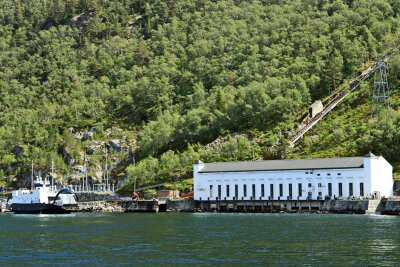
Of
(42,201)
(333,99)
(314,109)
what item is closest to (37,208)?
(42,201)

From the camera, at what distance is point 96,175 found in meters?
163

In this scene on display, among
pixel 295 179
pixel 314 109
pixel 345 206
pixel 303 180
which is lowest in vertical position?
pixel 345 206

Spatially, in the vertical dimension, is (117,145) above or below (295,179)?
above

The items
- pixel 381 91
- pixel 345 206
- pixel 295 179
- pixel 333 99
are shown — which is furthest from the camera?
pixel 333 99

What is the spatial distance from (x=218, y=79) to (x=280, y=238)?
423ft

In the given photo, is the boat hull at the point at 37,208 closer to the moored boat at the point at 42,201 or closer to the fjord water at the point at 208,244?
the moored boat at the point at 42,201

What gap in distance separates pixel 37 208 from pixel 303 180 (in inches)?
1735

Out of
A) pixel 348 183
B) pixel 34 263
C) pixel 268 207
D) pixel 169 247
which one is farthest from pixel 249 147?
→ pixel 34 263

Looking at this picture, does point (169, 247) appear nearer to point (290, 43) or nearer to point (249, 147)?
point (249, 147)

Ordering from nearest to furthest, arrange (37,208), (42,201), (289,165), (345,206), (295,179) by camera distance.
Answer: (345,206)
(295,179)
(289,165)
(37,208)
(42,201)

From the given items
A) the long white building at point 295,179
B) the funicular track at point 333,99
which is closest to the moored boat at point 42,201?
the long white building at point 295,179

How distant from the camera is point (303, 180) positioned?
390 ft

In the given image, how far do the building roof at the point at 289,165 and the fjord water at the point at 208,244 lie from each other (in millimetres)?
24288

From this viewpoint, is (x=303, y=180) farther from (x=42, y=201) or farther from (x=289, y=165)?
(x=42, y=201)
